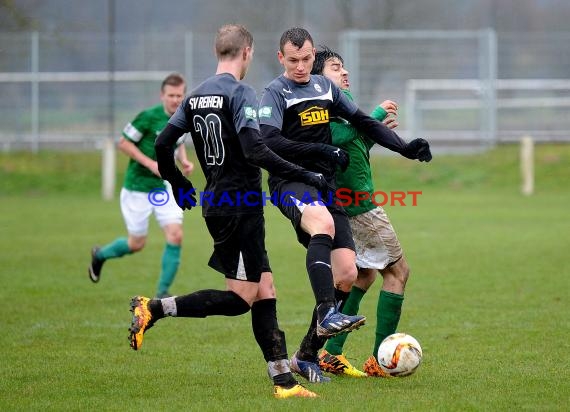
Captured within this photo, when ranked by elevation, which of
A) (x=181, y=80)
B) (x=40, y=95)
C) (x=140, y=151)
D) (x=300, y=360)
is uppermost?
(x=40, y=95)

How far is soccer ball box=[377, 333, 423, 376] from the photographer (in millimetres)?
5711

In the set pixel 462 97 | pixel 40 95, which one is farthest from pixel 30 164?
pixel 462 97

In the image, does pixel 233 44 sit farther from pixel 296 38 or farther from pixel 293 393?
pixel 293 393

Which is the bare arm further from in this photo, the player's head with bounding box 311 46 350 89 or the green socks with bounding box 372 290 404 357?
the green socks with bounding box 372 290 404 357

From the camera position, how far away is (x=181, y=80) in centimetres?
962

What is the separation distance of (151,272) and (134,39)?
15.5 meters

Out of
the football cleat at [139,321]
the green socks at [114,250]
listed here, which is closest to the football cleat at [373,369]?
the football cleat at [139,321]

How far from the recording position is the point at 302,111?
19.3ft

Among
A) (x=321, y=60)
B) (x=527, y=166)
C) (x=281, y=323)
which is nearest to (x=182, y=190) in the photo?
(x=321, y=60)

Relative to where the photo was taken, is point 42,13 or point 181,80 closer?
point 181,80

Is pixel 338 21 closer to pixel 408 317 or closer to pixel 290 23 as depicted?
pixel 290 23

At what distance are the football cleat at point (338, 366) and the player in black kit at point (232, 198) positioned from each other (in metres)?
0.78

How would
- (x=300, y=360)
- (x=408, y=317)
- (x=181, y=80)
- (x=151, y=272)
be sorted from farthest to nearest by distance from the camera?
(x=151, y=272) < (x=181, y=80) < (x=408, y=317) < (x=300, y=360)

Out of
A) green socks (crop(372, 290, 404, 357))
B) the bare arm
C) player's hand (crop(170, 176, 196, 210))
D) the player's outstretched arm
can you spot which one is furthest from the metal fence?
the player's outstretched arm
